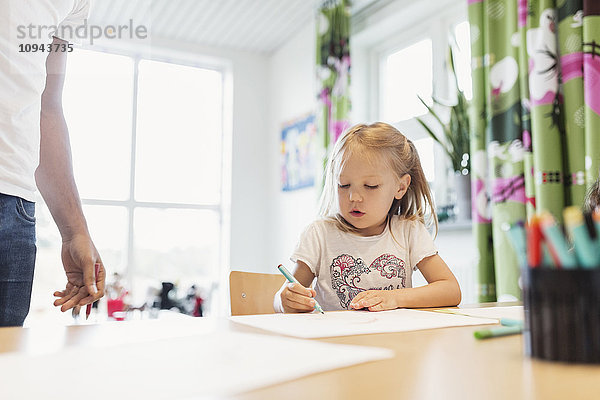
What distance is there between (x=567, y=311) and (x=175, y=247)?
4.24 metres

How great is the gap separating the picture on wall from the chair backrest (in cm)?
264

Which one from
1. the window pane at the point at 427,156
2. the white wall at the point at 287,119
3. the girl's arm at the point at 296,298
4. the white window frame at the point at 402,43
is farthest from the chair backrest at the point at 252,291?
the white wall at the point at 287,119

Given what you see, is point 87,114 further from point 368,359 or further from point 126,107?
point 368,359

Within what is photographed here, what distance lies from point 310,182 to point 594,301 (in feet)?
11.9

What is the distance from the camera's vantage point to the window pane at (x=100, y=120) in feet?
13.8

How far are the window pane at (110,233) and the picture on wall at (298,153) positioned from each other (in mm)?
1290

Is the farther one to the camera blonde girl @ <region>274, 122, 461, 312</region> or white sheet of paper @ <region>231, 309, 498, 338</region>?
blonde girl @ <region>274, 122, 461, 312</region>

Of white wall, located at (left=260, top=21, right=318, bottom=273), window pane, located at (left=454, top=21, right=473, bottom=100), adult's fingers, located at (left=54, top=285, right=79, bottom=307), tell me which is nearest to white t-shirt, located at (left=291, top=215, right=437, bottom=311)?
adult's fingers, located at (left=54, top=285, right=79, bottom=307)

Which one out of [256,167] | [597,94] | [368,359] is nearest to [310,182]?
[256,167]

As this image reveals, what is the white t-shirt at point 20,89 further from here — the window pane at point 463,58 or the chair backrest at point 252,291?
the window pane at point 463,58

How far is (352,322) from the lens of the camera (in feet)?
2.58

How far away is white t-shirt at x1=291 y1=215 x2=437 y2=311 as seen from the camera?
143cm

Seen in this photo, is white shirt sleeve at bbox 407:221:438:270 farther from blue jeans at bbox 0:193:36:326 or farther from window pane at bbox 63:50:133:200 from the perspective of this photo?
window pane at bbox 63:50:133:200

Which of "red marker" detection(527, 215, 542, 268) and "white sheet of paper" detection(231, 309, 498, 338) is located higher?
"red marker" detection(527, 215, 542, 268)
